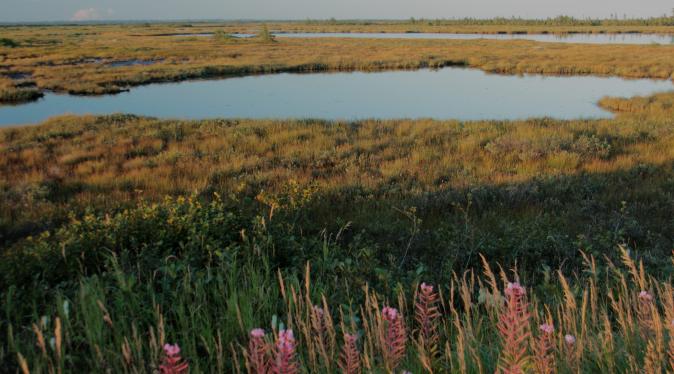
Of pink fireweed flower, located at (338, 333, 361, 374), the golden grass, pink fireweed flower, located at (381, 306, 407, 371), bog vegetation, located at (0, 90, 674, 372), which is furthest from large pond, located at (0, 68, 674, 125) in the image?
pink fireweed flower, located at (338, 333, 361, 374)

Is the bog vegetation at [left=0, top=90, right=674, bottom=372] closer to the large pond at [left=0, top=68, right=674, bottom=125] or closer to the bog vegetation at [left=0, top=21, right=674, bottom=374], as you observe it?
the bog vegetation at [left=0, top=21, right=674, bottom=374]

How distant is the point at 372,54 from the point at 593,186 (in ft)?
148

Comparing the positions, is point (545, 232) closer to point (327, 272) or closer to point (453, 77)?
point (327, 272)

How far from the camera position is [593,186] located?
8.40m

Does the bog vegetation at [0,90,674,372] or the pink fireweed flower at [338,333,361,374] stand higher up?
the pink fireweed flower at [338,333,361,374]

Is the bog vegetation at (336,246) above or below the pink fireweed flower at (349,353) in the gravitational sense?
below

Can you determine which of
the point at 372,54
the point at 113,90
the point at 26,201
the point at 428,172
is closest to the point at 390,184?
the point at 428,172

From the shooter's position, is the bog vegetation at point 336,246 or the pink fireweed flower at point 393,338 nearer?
the pink fireweed flower at point 393,338

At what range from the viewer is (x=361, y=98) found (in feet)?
87.2

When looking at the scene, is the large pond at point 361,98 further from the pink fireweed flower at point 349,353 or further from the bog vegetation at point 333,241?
the pink fireweed flower at point 349,353

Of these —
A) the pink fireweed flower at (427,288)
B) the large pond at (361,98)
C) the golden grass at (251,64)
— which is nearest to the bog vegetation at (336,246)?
the pink fireweed flower at (427,288)

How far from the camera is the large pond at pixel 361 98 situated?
22422 millimetres

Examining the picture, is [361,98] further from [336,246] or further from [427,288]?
[427,288]

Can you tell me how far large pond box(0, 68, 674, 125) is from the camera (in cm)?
2242
